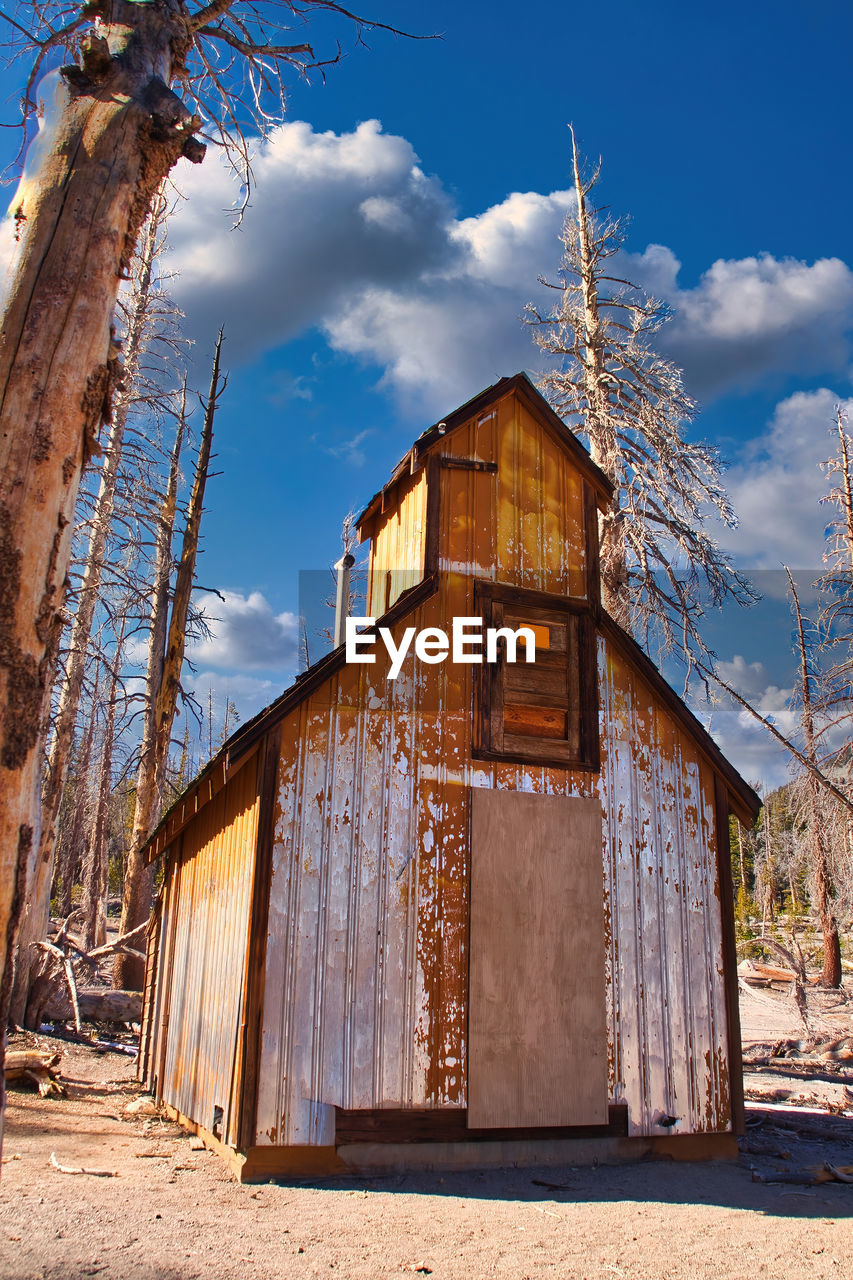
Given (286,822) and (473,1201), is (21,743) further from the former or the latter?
(473,1201)

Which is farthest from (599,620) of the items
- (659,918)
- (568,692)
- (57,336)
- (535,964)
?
(57,336)

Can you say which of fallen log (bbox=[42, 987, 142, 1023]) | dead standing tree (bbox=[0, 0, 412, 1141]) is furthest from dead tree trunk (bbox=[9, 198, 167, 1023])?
dead standing tree (bbox=[0, 0, 412, 1141])

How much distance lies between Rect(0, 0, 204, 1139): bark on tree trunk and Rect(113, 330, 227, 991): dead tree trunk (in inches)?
515

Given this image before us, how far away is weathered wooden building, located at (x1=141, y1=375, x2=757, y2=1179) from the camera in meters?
7.96

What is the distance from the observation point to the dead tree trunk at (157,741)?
673 inches

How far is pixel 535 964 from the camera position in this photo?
8750mm

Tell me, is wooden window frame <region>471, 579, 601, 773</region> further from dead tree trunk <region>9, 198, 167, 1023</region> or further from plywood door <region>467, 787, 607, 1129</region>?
dead tree trunk <region>9, 198, 167, 1023</region>

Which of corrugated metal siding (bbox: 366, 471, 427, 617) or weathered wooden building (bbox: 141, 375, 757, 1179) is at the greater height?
corrugated metal siding (bbox: 366, 471, 427, 617)

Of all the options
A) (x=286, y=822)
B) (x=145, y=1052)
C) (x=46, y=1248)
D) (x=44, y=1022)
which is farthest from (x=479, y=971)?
(x=44, y=1022)

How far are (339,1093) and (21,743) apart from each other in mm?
5422

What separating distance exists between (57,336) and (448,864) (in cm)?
604

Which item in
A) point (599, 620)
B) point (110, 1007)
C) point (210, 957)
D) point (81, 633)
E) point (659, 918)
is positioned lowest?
point (110, 1007)

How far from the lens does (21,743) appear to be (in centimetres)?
362

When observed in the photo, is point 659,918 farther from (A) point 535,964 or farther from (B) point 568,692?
(B) point 568,692
